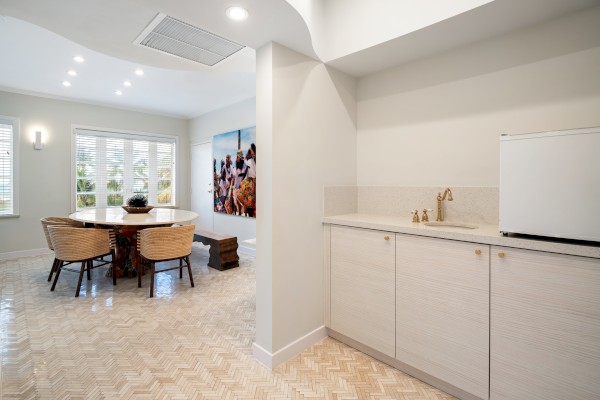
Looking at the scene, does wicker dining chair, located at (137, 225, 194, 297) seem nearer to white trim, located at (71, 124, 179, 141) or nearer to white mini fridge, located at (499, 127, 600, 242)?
white mini fridge, located at (499, 127, 600, 242)

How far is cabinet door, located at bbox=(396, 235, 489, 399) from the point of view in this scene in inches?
65.1

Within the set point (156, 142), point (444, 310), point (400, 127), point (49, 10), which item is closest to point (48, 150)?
point (156, 142)

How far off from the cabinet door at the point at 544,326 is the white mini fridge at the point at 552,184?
0.14 m

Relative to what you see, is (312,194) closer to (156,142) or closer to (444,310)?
Answer: (444,310)

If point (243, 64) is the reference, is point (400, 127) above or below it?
below

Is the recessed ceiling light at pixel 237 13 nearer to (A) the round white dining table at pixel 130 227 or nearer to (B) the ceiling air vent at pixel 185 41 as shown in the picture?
(B) the ceiling air vent at pixel 185 41

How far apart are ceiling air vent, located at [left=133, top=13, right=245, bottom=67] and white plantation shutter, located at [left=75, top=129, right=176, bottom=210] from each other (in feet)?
13.5

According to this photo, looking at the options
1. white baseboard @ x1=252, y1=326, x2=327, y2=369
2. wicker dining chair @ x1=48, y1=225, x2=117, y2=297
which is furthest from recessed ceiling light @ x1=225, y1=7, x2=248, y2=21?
wicker dining chair @ x1=48, y1=225, x2=117, y2=297

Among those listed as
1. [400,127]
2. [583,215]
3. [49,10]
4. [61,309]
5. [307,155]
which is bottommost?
[61,309]

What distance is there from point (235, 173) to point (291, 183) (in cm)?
339

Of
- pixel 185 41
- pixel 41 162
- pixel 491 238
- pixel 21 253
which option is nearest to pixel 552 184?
pixel 491 238

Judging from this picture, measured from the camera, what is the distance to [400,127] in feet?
8.26

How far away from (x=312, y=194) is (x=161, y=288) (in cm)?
251

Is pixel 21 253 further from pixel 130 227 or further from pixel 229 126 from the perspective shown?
pixel 229 126
